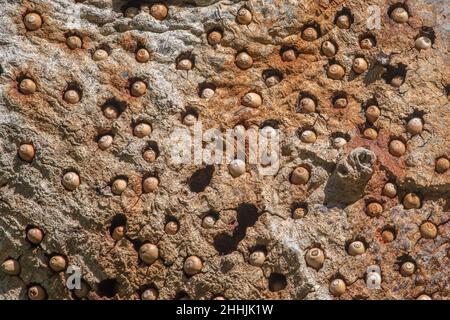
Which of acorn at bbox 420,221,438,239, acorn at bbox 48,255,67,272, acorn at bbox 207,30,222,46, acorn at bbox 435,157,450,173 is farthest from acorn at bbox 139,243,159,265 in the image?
acorn at bbox 435,157,450,173

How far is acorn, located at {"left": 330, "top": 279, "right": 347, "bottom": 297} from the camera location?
3.77m

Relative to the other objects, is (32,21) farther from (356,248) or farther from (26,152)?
(356,248)

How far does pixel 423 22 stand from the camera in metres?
4.10

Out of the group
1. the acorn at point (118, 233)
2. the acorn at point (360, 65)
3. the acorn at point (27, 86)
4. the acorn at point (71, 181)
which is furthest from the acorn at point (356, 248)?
the acorn at point (27, 86)

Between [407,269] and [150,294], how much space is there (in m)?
1.23

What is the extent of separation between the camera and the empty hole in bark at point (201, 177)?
393cm

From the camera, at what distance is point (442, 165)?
3.90 meters

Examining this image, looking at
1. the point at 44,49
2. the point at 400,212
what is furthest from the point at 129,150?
the point at 400,212

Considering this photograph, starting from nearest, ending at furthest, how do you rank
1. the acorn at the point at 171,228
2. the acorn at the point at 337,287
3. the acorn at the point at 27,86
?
the acorn at the point at 337,287, the acorn at the point at 171,228, the acorn at the point at 27,86

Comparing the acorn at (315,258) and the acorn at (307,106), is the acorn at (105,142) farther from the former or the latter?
the acorn at (315,258)

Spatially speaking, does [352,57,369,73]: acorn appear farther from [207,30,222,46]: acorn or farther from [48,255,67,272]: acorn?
[48,255,67,272]: acorn

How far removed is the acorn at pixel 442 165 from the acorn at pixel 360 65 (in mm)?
591

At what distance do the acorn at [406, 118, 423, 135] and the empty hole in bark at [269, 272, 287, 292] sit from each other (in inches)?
37.4

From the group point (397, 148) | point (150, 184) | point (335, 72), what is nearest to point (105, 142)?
point (150, 184)
